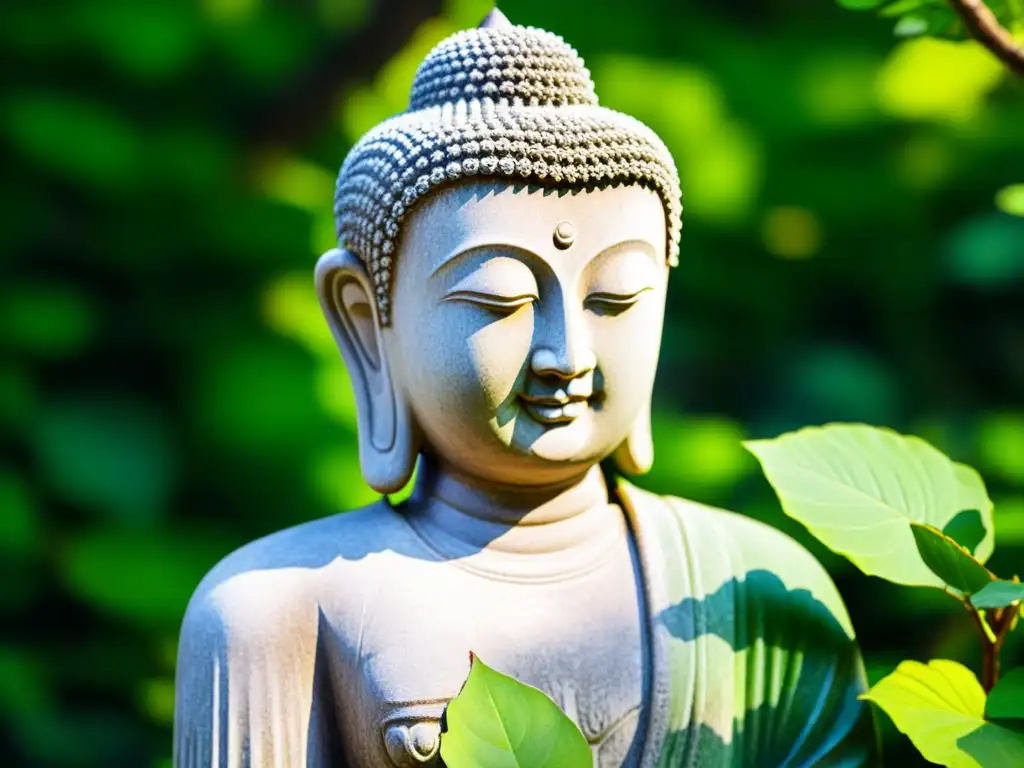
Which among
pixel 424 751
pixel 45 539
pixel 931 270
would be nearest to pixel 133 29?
pixel 45 539

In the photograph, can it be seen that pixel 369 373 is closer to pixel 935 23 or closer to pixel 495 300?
pixel 495 300

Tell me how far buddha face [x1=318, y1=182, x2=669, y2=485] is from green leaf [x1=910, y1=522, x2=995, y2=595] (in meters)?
0.29

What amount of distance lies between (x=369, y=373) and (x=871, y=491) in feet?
1.59

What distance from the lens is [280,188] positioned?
358cm

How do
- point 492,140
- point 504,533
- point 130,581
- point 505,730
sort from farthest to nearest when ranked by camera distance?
point 130,581 → point 504,533 → point 492,140 → point 505,730

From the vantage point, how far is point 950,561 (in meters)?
1.20

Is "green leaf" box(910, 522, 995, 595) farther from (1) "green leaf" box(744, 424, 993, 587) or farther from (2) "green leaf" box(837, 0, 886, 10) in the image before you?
(2) "green leaf" box(837, 0, 886, 10)

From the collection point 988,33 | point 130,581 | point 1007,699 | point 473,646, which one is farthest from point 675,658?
point 130,581

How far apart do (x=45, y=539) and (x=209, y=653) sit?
7.30 feet

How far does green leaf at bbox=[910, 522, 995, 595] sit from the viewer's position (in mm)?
1189

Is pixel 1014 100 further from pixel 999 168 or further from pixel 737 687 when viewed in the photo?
pixel 737 687

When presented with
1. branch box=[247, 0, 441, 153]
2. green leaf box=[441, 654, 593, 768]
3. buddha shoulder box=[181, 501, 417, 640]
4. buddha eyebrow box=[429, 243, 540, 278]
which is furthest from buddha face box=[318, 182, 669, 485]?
branch box=[247, 0, 441, 153]

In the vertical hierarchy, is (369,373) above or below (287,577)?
above

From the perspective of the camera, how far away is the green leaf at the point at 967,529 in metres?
1.31
